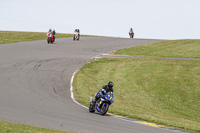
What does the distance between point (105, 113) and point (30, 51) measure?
26.2m

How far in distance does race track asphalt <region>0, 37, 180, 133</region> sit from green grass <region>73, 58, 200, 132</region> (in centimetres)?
146

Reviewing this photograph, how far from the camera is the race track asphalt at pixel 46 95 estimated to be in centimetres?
1364

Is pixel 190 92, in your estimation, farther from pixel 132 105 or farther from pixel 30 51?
pixel 30 51

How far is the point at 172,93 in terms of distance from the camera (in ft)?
84.1

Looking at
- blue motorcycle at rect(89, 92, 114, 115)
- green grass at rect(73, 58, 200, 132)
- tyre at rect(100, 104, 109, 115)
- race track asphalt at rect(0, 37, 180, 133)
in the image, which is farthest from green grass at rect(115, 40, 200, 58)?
tyre at rect(100, 104, 109, 115)

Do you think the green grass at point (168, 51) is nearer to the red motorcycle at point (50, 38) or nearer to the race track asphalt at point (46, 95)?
the race track asphalt at point (46, 95)

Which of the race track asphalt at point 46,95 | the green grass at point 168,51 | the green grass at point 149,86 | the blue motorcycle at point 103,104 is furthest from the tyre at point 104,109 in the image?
the green grass at point 168,51

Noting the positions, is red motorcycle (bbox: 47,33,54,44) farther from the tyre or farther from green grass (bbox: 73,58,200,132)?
the tyre

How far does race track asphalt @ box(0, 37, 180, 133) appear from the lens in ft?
44.8

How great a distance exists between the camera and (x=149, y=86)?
26.9 meters

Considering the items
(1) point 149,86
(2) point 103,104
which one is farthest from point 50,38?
(2) point 103,104

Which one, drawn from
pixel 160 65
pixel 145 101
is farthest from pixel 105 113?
pixel 160 65

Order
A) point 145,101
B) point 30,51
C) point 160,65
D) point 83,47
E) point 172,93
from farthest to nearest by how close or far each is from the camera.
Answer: point 83,47 → point 30,51 → point 160,65 → point 172,93 → point 145,101

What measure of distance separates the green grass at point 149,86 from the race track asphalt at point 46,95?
57.5 inches
